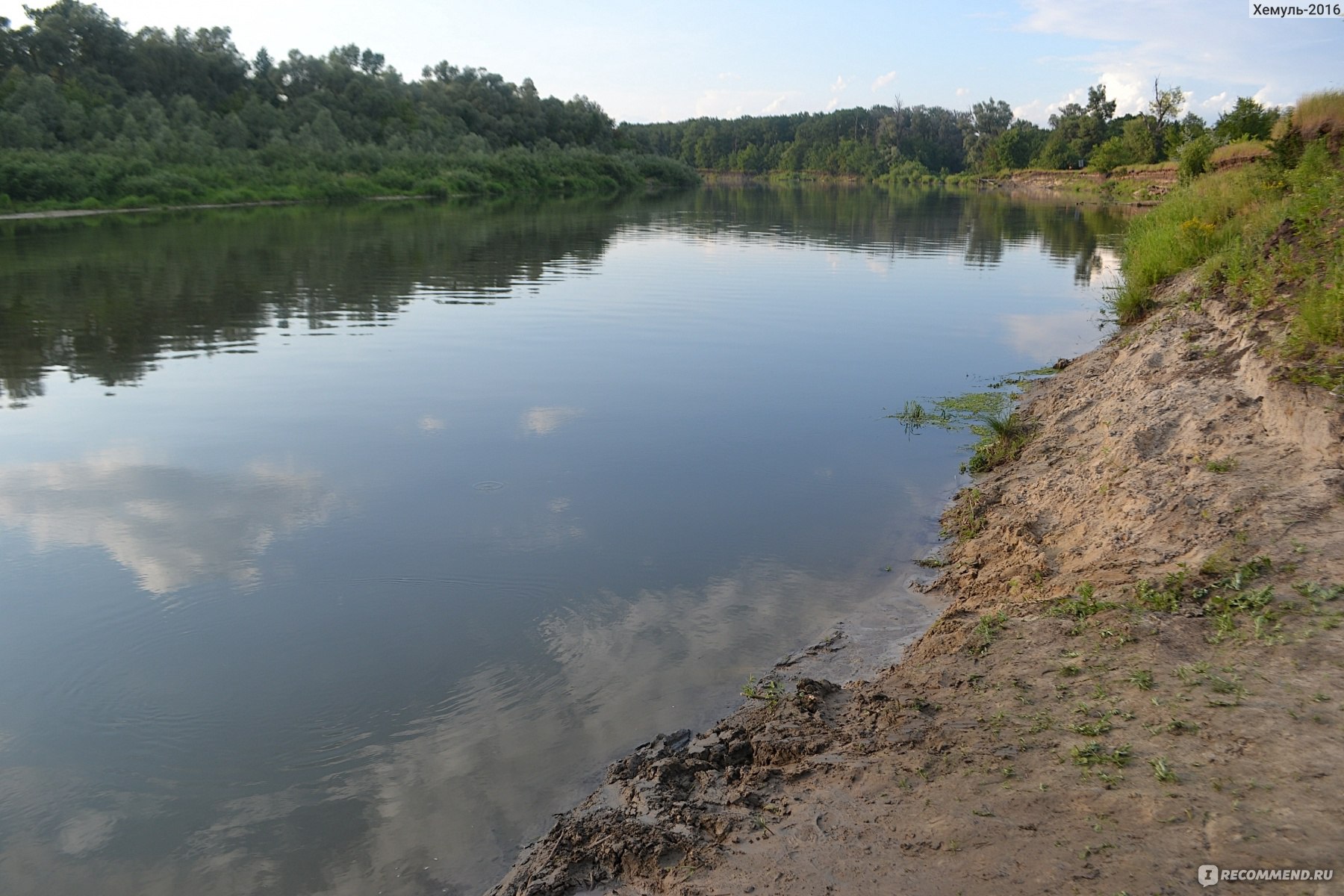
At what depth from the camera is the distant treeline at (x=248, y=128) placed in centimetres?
5072

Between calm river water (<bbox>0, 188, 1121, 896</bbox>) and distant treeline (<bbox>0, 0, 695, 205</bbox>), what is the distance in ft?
117

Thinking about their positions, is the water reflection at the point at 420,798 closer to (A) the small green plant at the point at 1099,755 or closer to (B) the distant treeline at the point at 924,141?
(A) the small green plant at the point at 1099,755

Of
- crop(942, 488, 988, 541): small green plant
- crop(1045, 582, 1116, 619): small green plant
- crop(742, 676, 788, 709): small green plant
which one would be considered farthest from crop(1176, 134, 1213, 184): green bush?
crop(742, 676, 788, 709): small green plant

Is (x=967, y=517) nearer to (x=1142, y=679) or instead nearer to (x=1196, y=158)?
(x=1142, y=679)

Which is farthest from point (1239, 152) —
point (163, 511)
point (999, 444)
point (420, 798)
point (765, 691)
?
point (420, 798)

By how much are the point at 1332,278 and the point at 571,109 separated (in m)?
118

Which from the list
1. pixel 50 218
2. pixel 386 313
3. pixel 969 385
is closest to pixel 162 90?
pixel 50 218

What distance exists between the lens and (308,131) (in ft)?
243

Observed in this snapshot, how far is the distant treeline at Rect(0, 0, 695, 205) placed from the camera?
50.7 metres

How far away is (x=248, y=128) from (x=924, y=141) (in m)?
123

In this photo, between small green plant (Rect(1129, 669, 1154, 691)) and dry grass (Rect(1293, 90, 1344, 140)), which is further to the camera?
dry grass (Rect(1293, 90, 1344, 140))

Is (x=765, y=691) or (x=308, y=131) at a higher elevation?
(x=308, y=131)

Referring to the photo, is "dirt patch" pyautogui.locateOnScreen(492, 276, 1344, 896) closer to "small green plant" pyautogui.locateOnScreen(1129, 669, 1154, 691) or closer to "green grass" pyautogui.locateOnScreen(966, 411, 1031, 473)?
"small green plant" pyautogui.locateOnScreen(1129, 669, 1154, 691)

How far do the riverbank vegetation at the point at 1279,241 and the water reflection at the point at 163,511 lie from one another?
8.83 metres
